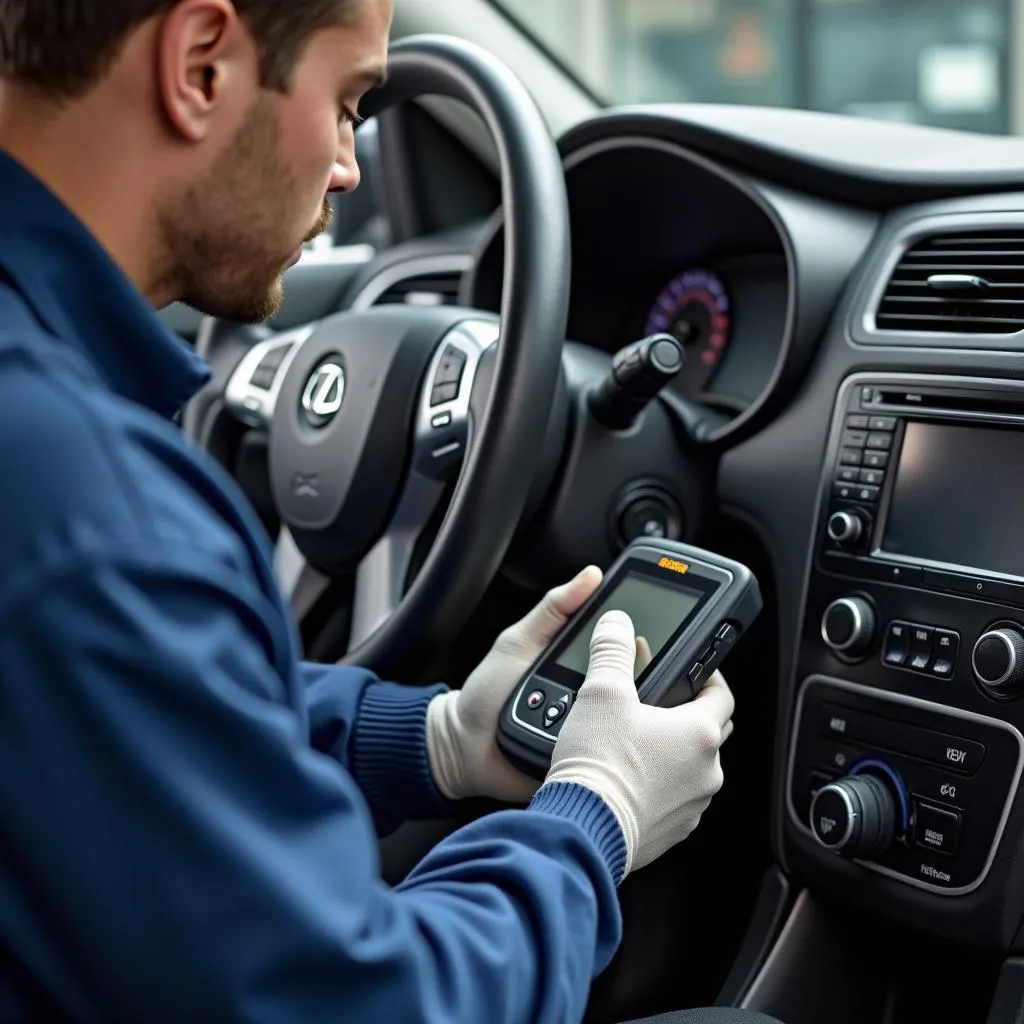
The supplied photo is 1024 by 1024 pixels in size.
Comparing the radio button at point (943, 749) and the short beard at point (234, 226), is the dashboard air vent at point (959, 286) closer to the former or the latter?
the radio button at point (943, 749)

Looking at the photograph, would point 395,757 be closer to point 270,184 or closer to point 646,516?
point 646,516

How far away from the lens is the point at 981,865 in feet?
3.52

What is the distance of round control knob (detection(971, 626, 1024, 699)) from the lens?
1044 millimetres

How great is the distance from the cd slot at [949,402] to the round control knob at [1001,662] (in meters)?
0.16

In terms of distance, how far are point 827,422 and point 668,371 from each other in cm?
16

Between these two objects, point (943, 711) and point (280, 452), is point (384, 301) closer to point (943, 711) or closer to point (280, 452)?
point (280, 452)

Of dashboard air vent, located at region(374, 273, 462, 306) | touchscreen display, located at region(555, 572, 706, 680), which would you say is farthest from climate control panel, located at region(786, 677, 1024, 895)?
dashboard air vent, located at region(374, 273, 462, 306)

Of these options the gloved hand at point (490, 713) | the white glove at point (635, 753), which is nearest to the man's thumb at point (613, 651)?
the white glove at point (635, 753)

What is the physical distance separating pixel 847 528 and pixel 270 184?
2.01ft

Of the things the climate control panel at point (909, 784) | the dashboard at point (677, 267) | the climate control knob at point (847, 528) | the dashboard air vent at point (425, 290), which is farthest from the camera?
the dashboard air vent at point (425, 290)

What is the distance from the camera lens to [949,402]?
1.16m

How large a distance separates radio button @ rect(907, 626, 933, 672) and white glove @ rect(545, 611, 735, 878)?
0.22 meters

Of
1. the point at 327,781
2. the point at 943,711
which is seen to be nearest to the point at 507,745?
the point at 943,711

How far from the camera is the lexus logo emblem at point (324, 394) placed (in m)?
1.30
